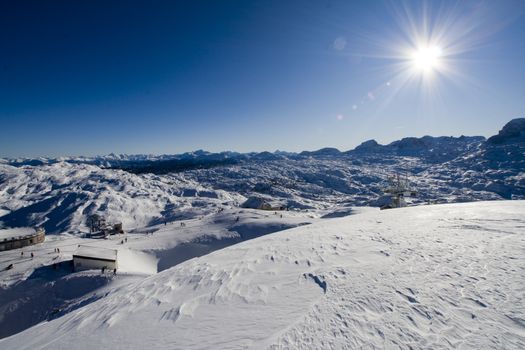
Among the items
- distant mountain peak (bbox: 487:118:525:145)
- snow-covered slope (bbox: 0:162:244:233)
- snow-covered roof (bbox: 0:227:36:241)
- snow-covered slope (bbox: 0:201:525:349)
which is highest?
distant mountain peak (bbox: 487:118:525:145)

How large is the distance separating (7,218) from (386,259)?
84506 mm


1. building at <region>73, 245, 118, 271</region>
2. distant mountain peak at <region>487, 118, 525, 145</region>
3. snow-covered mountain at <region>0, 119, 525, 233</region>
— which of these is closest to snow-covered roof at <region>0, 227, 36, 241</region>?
building at <region>73, 245, 118, 271</region>

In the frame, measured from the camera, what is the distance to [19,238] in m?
25.5

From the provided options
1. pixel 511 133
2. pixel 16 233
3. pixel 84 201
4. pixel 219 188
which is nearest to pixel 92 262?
pixel 16 233

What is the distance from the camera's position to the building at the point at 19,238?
24.8 metres

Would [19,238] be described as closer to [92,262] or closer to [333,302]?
[92,262]

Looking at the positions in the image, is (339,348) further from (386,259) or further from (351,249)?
(351,249)

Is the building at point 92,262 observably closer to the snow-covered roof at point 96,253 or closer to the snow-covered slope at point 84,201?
the snow-covered roof at point 96,253

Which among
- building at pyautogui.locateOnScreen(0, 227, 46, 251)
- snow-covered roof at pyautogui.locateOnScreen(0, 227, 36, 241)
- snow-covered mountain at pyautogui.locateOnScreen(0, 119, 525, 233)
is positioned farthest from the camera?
snow-covered mountain at pyautogui.locateOnScreen(0, 119, 525, 233)

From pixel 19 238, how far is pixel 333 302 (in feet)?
110

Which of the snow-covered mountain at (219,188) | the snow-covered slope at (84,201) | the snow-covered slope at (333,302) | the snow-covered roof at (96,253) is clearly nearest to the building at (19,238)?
the snow-covered roof at (96,253)

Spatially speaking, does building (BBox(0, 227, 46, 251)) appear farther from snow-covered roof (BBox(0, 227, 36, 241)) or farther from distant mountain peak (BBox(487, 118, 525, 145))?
distant mountain peak (BBox(487, 118, 525, 145))

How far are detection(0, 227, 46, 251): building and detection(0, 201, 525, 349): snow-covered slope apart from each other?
26308 millimetres

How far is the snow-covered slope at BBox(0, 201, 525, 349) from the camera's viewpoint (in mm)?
4012
